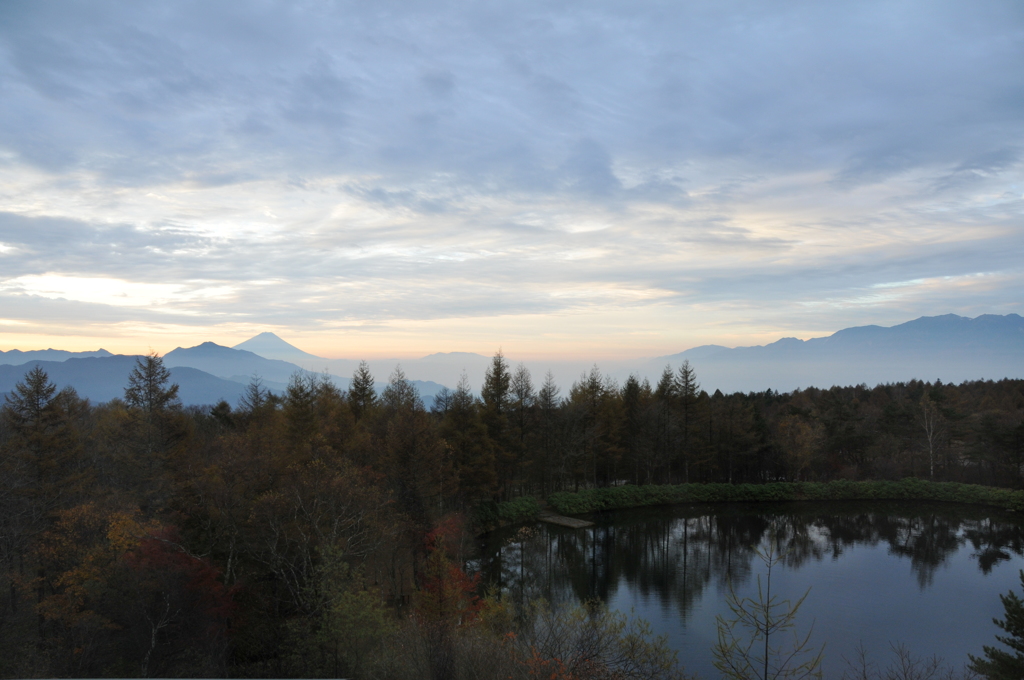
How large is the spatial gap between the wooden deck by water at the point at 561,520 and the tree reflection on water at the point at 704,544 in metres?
0.85

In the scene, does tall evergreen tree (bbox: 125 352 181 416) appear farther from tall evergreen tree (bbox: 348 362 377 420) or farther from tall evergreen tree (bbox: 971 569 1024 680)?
tall evergreen tree (bbox: 971 569 1024 680)

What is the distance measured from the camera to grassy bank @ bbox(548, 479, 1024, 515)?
2069 inches

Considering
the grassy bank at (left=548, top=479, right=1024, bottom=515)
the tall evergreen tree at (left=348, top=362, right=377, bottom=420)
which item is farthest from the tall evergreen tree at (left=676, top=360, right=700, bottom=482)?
the tall evergreen tree at (left=348, top=362, right=377, bottom=420)

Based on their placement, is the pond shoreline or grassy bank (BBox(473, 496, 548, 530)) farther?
the pond shoreline

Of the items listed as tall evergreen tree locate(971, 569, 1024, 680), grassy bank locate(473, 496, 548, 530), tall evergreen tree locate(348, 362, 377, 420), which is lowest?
grassy bank locate(473, 496, 548, 530)

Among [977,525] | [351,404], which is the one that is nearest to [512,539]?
[351,404]

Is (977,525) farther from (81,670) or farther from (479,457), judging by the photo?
(81,670)

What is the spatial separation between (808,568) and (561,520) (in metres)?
18.3

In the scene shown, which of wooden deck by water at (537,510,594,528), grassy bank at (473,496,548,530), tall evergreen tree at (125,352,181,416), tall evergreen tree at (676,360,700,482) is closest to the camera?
tall evergreen tree at (125,352,181,416)

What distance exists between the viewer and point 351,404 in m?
48.4

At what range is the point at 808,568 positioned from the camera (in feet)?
114

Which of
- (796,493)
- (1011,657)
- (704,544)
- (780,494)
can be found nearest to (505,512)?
(704,544)

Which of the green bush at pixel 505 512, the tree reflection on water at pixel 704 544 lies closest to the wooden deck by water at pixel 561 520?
the green bush at pixel 505 512

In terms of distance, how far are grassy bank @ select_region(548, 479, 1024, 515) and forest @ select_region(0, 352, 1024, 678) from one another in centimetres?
1027
